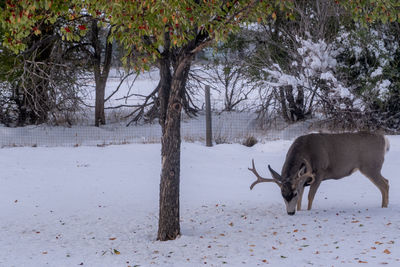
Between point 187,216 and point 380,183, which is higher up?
point 380,183

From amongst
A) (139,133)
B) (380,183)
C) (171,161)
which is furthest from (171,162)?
(139,133)

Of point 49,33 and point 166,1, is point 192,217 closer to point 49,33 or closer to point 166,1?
point 166,1

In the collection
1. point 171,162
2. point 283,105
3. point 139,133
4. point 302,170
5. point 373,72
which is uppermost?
point 373,72

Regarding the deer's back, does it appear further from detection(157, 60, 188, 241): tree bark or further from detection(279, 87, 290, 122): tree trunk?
detection(279, 87, 290, 122): tree trunk

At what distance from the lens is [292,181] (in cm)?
871

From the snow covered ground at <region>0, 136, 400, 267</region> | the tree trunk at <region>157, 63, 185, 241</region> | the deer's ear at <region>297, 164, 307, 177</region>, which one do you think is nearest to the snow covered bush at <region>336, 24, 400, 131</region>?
the snow covered ground at <region>0, 136, 400, 267</region>

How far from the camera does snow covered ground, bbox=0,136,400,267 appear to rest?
698cm

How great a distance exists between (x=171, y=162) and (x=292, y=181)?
2121mm

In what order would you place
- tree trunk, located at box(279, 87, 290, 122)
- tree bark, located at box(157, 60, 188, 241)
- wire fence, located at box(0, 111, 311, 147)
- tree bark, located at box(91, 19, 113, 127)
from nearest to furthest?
tree bark, located at box(157, 60, 188, 241)
wire fence, located at box(0, 111, 311, 147)
tree trunk, located at box(279, 87, 290, 122)
tree bark, located at box(91, 19, 113, 127)

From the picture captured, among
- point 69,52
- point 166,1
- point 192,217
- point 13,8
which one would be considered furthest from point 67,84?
point 166,1

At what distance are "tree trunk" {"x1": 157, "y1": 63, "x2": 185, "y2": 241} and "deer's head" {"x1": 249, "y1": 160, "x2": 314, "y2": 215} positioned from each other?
149cm

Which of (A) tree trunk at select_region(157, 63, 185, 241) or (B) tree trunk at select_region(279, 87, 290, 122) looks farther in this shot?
(B) tree trunk at select_region(279, 87, 290, 122)

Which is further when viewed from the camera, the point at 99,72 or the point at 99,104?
the point at 99,104

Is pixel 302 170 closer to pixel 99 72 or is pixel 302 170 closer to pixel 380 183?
pixel 380 183
